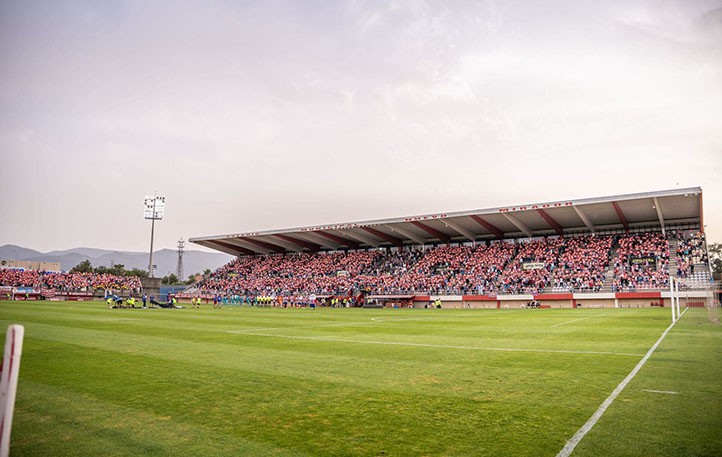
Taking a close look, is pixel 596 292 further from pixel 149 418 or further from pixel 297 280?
pixel 149 418

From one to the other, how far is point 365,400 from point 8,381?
5.11 meters

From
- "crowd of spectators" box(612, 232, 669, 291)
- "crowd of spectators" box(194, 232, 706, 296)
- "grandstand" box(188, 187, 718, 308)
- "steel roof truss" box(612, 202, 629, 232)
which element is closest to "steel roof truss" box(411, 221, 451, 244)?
"grandstand" box(188, 187, 718, 308)

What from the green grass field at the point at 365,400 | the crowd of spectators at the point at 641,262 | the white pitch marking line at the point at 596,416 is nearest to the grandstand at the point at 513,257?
the crowd of spectators at the point at 641,262

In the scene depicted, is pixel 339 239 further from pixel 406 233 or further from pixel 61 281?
pixel 61 281

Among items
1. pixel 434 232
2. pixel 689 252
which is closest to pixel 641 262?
pixel 689 252

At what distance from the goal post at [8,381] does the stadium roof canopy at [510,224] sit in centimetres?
4622

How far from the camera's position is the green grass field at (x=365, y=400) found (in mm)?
4957

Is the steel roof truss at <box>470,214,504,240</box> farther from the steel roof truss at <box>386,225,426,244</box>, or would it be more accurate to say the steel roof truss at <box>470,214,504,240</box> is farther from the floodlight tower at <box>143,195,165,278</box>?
the floodlight tower at <box>143,195,165,278</box>

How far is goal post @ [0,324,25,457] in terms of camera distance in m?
2.49

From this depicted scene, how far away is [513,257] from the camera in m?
51.0

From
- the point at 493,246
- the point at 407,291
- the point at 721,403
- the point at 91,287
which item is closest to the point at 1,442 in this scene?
the point at 721,403

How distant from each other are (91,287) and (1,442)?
71960 mm

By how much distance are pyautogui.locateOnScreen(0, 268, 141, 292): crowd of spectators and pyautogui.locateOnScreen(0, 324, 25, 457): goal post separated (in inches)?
2613

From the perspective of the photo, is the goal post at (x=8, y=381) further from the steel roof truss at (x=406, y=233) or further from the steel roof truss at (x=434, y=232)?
the steel roof truss at (x=406, y=233)
